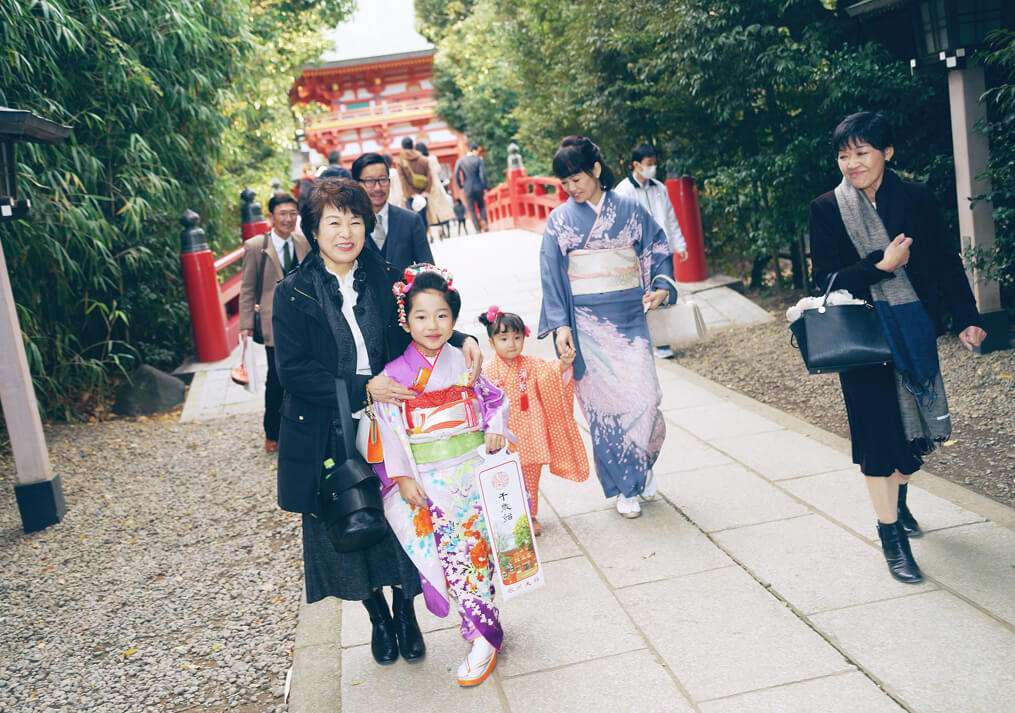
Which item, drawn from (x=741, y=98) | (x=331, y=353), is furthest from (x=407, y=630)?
(x=741, y=98)

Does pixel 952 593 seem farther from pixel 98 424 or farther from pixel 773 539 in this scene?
pixel 98 424

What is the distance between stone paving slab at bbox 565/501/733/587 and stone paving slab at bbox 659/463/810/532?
0.11 metres

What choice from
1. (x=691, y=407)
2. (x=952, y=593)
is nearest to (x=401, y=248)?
(x=952, y=593)

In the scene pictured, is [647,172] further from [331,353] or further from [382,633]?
[382,633]

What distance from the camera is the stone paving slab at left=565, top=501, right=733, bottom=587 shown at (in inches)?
157

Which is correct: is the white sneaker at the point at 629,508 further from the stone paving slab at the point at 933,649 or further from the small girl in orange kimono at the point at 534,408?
the stone paving slab at the point at 933,649

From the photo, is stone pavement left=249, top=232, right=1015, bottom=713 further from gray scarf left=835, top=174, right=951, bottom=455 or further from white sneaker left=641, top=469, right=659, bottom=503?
gray scarf left=835, top=174, right=951, bottom=455

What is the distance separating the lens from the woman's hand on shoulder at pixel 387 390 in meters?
3.21

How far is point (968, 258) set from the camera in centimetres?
664

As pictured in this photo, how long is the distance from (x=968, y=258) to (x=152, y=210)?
726 centimetres

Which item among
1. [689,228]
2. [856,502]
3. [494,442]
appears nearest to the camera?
[494,442]

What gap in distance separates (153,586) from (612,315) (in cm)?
272

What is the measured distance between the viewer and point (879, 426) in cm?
363

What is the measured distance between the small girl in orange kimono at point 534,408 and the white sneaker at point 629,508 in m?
0.35
